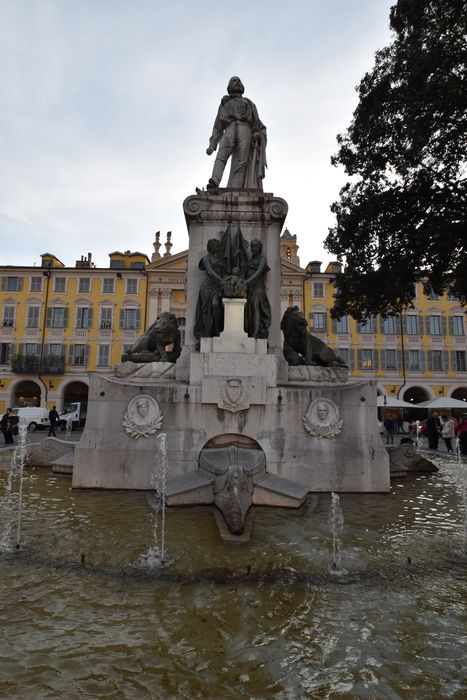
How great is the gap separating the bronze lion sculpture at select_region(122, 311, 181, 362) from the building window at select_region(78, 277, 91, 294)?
36805 mm

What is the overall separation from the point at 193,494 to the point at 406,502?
2.72 m

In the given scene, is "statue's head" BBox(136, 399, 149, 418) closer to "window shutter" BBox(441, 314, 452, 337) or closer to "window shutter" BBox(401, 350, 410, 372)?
"window shutter" BBox(401, 350, 410, 372)

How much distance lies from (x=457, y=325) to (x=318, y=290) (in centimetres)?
1258

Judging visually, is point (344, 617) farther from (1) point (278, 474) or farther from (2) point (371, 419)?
(2) point (371, 419)

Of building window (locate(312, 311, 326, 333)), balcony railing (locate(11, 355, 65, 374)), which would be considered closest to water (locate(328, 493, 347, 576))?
building window (locate(312, 311, 326, 333))

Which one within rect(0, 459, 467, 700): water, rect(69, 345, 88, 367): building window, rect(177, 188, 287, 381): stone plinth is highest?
rect(69, 345, 88, 367): building window

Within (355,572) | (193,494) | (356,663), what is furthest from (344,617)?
(193,494)

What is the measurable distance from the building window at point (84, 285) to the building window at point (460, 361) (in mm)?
33386

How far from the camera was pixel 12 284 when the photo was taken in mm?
41906

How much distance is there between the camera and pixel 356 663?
7.39ft

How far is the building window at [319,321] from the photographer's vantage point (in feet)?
137

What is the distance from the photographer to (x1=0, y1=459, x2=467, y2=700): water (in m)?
2.10

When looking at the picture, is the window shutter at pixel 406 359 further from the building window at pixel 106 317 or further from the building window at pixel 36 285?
the building window at pixel 36 285

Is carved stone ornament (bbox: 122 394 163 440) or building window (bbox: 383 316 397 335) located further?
building window (bbox: 383 316 397 335)
